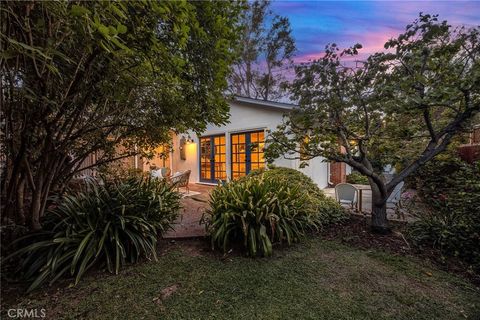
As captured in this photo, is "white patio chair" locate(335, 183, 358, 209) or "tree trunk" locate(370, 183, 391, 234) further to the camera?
"white patio chair" locate(335, 183, 358, 209)

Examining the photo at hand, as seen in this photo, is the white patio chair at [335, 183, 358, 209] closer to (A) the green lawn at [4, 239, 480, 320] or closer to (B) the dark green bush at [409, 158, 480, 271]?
(B) the dark green bush at [409, 158, 480, 271]

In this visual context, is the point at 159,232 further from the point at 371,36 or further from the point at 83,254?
the point at 371,36

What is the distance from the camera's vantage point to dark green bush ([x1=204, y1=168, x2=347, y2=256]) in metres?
3.31

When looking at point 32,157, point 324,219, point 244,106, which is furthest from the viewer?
point 244,106

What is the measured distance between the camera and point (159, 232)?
12.2ft

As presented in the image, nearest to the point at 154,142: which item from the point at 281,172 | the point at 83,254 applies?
the point at 83,254

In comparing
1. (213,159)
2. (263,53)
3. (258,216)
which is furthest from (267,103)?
(263,53)

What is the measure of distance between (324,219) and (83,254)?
412 centimetres

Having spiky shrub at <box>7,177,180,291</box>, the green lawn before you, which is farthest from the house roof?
the green lawn

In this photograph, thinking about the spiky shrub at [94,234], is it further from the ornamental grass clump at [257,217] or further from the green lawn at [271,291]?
the ornamental grass clump at [257,217]
